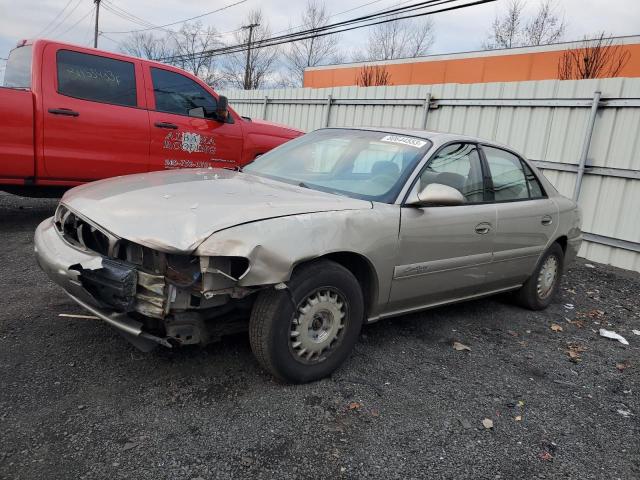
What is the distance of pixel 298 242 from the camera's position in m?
2.69

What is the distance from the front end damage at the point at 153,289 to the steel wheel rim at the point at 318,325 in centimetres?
30

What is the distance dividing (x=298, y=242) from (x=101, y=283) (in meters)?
1.01

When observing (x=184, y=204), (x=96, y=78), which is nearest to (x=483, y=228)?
(x=184, y=204)

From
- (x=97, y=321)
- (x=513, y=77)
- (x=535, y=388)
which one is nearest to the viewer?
(x=535, y=388)

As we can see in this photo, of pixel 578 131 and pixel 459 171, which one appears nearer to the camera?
pixel 459 171

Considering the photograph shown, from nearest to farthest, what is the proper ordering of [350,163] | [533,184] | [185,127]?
[350,163], [533,184], [185,127]

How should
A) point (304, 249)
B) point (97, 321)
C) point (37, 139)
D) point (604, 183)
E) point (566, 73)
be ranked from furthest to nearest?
point (566, 73) < point (604, 183) < point (37, 139) < point (97, 321) < point (304, 249)

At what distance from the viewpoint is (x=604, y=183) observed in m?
6.90

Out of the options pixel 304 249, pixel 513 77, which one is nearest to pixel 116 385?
pixel 304 249

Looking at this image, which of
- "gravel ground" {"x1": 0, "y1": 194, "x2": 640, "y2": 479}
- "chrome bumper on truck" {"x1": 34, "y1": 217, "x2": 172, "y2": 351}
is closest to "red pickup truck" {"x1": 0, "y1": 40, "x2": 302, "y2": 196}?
"gravel ground" {"x1": 0, "y1": 194, "x2": 640, "y2": 479}

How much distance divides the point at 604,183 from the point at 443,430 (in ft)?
18.1

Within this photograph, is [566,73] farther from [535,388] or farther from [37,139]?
[37,139]

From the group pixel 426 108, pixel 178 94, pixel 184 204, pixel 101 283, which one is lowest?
pixel 101 283

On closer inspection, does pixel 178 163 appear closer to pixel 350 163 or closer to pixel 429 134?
pixel 350 163
